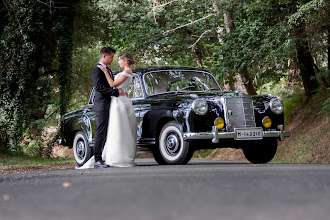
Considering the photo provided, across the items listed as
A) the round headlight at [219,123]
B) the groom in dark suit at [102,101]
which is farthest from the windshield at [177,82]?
the round headlight at [219,123]

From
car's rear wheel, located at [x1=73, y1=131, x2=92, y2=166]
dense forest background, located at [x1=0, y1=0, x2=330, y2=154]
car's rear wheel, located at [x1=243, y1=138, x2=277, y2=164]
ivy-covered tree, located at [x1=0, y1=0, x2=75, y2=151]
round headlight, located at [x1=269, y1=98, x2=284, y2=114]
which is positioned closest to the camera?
round headlight, located at [x1=269, y1=98, x2=284, y2=114]

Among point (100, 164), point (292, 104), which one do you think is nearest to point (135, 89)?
point (100, 164)

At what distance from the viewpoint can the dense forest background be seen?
16.7m

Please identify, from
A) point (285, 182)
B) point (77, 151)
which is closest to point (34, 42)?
point (77, 151)

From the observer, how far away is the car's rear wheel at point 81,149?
11.7 metres

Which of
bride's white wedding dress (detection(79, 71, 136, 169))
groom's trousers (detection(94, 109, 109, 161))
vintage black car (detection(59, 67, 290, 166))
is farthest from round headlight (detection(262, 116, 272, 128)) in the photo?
groom's trousers (detection(94, 109, 109, 161))

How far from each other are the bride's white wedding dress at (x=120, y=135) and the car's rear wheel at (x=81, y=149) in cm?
141

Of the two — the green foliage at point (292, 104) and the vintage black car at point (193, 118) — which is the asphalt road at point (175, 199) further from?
the green foliage at point (292, 104)

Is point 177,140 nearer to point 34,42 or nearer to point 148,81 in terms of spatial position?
point 148,81

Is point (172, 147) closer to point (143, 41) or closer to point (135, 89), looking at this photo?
point (135, 89)

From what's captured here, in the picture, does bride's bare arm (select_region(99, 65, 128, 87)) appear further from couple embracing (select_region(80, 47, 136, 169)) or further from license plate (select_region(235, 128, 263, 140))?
license plate (select_region(235, 128, 263, 140))

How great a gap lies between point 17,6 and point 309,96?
11.0m

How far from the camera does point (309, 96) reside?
20.7m

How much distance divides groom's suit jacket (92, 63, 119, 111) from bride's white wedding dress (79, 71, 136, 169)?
0.51 feet
